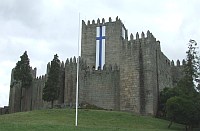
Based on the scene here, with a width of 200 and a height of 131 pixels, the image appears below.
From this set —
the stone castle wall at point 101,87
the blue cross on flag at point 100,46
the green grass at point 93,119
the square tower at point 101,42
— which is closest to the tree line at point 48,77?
the stone castle wall at point 101,87

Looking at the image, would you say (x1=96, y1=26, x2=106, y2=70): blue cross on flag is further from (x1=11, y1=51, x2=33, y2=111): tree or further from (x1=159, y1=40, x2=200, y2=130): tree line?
(x1=159, y1=40, x2=200, y2=130): tree line

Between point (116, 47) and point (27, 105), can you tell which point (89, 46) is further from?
point (27, 105)

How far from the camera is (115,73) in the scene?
6159cm

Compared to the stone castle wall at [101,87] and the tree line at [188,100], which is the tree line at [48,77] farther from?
the tree line at [188,100]

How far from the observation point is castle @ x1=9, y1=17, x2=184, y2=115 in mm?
57656

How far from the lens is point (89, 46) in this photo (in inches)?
2832

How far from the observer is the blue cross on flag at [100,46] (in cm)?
7112

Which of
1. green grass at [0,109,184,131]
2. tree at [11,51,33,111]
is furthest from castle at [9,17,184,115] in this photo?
green grass at [0,109,184,131]

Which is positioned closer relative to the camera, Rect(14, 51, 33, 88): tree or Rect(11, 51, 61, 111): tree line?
Rect(11, 51, 61, 111): tree line

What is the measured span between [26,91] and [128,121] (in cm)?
3439

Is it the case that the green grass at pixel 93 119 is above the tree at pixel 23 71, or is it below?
below

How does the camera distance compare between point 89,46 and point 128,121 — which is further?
point 89,46

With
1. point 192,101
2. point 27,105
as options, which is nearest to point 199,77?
point 192,101

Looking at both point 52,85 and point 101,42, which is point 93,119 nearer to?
point 52,85
